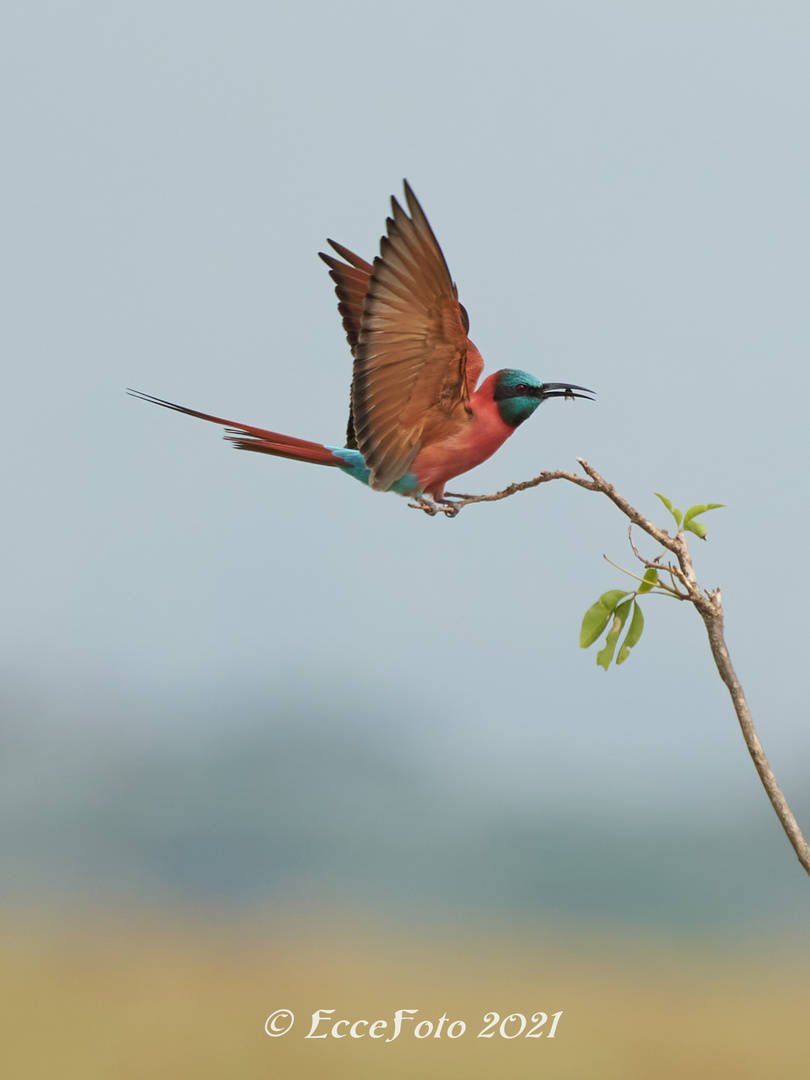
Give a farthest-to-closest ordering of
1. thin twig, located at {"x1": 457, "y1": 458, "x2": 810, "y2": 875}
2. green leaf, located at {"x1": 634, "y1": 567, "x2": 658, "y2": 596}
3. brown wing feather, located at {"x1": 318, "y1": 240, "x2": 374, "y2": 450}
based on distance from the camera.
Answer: brown wing feather, located at {"x1": 318, "y1": 240, "x2": 374, "y2": 450}
green leaf, located at {"x1": 634, "y1": 567, "x2": 658, "y2": 596}
thin twig, located at {"x1": 457, "y1": 458, "x2": 810, "y2": 875}

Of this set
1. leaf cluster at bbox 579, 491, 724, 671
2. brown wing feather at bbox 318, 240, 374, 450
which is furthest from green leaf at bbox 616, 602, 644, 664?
brown wing feather at bbox 318, 240, 374, 450

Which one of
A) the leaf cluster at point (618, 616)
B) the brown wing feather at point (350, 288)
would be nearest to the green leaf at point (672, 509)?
the leaf cluster at point (618, 616)

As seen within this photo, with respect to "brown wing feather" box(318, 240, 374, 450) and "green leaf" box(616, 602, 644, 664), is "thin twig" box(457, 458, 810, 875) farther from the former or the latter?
"brown wing feather" box(318, 240, 374, 450)

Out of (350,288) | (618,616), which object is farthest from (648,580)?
(350,288)

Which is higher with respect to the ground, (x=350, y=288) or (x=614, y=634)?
(x=350, y=288)

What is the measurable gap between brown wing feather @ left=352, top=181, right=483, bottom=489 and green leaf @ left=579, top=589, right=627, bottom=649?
482mm

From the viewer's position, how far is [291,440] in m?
2.23

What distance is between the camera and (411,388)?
215 centimetres

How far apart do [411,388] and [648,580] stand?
620 mm

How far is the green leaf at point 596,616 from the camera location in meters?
2.11

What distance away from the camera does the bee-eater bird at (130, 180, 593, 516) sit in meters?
1.95

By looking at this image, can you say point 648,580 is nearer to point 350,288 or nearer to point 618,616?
point 618,616

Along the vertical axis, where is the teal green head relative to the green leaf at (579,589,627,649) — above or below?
above

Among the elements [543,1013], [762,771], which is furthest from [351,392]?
[543,1013]
